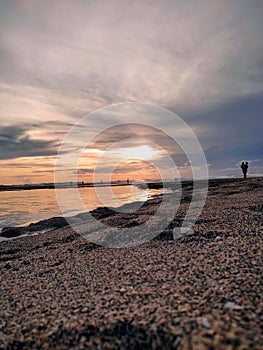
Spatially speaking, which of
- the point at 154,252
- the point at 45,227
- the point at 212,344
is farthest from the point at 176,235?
the point at 45,227

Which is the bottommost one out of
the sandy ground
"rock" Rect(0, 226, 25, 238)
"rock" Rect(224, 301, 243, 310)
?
"rock" Rect(0, 226, 25, 238)

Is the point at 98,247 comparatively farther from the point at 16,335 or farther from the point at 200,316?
the point at 200,316

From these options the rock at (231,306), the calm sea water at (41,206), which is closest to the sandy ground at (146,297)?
the rock at (231,306)

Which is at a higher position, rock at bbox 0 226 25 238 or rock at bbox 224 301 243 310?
rock at bbox 224 301 243 310

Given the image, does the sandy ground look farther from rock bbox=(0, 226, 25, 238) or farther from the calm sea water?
the calm sea water

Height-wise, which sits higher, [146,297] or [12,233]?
[146,297]

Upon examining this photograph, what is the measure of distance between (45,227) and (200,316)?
16888 millimetres

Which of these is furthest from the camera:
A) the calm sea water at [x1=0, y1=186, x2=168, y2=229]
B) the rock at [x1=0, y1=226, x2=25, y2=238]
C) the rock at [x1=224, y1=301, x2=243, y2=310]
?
the calm sea water at [x1=0, y1=186, x2=168, y2=229]

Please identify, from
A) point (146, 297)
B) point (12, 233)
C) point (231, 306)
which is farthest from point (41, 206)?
point (231, 306)

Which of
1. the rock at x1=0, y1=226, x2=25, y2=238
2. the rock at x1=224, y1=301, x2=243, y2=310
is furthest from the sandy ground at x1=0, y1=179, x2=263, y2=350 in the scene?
the rock at x1=0, y1=226, x2=25, y2=238

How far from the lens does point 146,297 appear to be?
4719mm

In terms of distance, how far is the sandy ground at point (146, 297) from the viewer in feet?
11.9

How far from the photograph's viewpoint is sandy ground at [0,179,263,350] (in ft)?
11.9

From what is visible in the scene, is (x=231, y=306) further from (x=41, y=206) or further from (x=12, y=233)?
(x=41, y=206)
